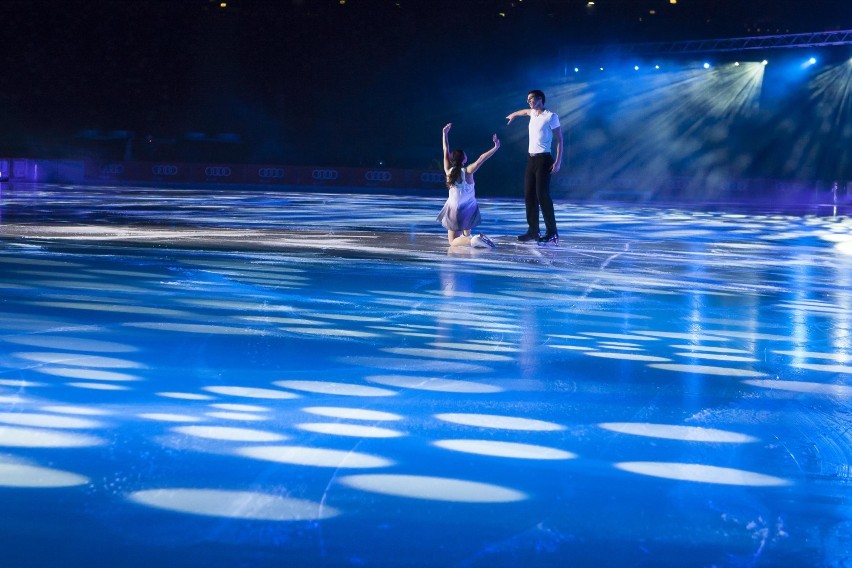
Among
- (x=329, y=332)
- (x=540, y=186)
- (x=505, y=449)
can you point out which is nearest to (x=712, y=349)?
(x=329, y=332)

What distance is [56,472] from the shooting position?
260 cm

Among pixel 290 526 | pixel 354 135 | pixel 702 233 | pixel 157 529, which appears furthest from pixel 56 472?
pixel 354 135

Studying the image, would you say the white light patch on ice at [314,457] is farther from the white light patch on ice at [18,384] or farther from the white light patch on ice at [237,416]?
the white light patch on ice at [18,384]

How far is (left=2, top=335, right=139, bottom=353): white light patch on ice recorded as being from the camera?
4.48 m

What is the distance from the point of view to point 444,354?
4527mm

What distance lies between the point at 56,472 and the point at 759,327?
13.1 feet

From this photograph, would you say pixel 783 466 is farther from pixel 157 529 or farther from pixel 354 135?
pixel 354 135

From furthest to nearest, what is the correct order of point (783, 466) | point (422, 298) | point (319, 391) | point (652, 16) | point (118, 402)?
1. point (652, 16)
2. point (422, 298)
3. point (319, 391)
4. point (118, 402)
5. point (783, 466)

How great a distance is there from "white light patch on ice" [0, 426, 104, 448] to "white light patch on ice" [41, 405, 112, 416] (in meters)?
0.24

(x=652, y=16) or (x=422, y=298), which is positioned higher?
(x=652, y=16)

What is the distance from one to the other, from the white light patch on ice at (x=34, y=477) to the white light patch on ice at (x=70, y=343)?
1838 mm

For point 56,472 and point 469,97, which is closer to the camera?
point 56,472

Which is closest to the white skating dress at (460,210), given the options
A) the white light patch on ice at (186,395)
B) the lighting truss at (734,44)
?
the white light patch on ice at (186,395)

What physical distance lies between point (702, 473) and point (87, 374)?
221 centimetres
